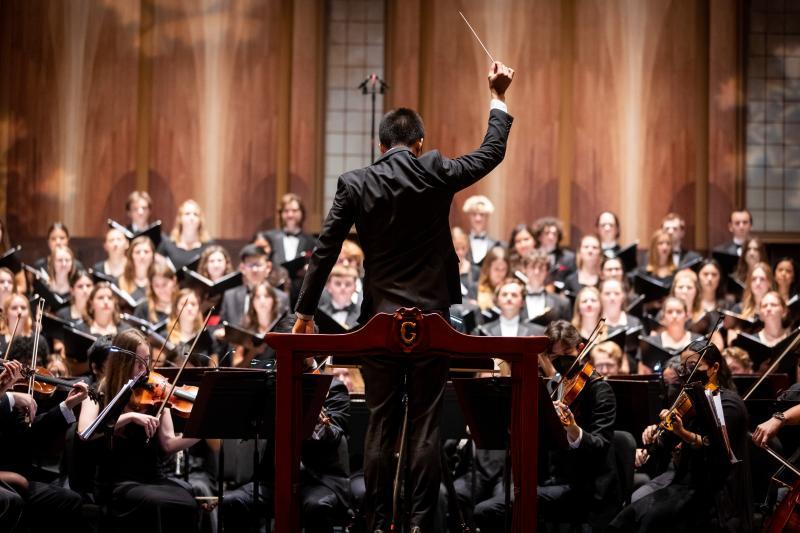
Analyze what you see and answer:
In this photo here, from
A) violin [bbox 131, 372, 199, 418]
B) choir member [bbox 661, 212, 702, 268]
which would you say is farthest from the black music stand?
choir member [bbox 661, 212, 702, 268]

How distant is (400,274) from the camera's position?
11.9 ft

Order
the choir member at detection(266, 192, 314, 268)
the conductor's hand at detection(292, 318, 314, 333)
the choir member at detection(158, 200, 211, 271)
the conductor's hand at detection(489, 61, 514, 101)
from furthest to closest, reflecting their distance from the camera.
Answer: the choir member at detection(266, 192, 314, 268) < the choir member at detection(158, 200, 211, 271) < the conductor's hand at detection(489, 61, 514, 101) < the conductor's hand at detection(292, 318, 314, 333)

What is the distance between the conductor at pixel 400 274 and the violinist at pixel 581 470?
1.31 metres

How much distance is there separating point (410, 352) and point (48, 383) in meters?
1.96

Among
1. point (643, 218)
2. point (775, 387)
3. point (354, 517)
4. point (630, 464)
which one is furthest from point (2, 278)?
point (643, 218)

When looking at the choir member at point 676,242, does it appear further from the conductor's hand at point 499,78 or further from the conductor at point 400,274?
the conductor at point 400,274

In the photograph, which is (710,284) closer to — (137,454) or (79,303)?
(79,303)

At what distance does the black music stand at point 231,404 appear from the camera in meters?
4.35

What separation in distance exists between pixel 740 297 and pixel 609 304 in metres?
1.47

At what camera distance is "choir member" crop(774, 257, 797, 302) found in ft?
Answer: 25.2

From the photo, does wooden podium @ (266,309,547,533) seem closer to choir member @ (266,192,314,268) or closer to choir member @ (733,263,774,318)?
choir member @ (733,263,774,318)

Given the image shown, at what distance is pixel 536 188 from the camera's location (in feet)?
33.5

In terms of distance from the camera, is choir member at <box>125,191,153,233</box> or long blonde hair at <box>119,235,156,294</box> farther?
choir member at <box>125,191,153,233</box>

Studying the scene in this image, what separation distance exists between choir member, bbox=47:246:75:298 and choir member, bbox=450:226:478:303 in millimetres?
2555
